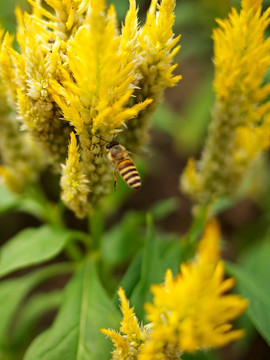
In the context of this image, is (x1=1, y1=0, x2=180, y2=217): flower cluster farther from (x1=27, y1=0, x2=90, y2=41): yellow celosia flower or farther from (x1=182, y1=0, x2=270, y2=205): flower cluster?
(x1=182, y1=0, x2=270, y2=205): flower cluster

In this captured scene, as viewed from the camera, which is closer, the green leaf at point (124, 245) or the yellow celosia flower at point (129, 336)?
the yellow celosia flower at point (129, 336)

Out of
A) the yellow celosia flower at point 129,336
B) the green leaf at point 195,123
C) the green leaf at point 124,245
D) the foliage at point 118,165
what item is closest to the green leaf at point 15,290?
the foliage at point 118,165

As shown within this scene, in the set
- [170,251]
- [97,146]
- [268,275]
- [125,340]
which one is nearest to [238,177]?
[170,251]

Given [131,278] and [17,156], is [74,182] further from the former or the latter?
[17,156]

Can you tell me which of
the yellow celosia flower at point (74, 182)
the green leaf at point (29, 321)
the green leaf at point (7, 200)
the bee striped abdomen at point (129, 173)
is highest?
the green leaf at point (7, 200)

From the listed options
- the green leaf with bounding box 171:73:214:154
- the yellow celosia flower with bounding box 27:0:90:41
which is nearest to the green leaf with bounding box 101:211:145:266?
the yellow celosia flower with bounding box 27:0:90:41

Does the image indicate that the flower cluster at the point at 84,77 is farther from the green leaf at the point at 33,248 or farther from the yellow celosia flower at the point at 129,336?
the yellow celosia flower at the point at 129,336

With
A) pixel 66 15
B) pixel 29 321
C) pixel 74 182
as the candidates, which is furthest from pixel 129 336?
pixel 29 321
